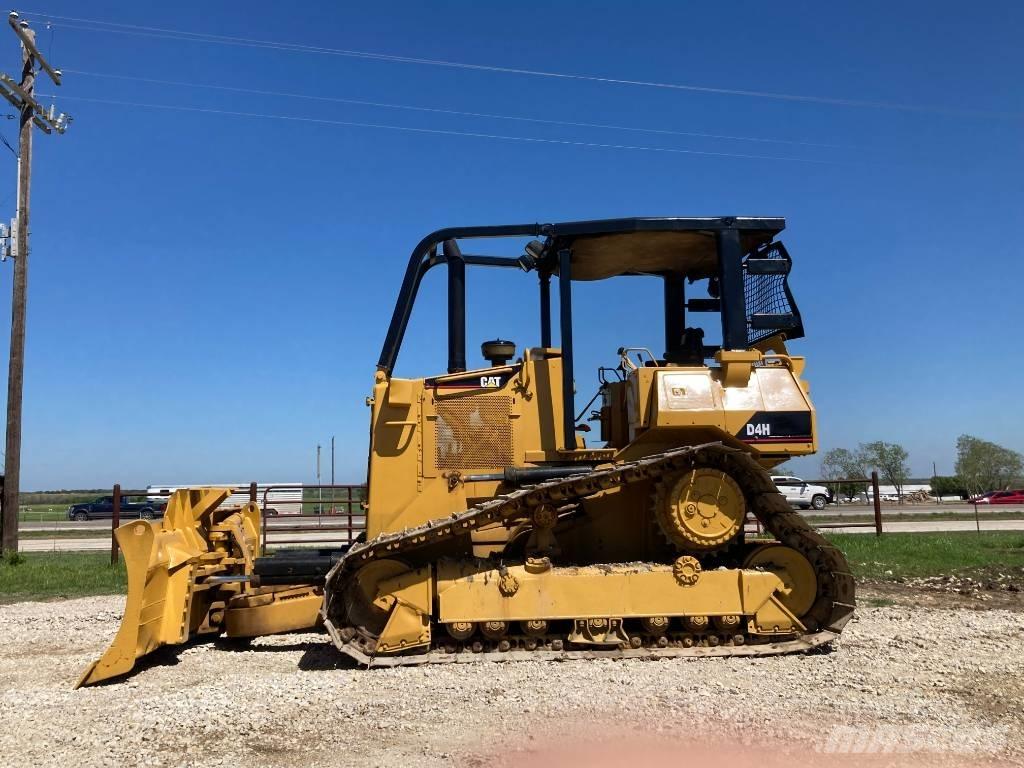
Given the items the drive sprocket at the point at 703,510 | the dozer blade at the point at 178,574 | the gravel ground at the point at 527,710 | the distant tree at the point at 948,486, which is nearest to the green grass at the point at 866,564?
the dozer blade at the point at 178,574

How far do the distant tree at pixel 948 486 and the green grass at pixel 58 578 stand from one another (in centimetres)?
6405

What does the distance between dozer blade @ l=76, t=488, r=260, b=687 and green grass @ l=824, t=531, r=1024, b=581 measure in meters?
8.87

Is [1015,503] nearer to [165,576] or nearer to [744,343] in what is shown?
[744,343]

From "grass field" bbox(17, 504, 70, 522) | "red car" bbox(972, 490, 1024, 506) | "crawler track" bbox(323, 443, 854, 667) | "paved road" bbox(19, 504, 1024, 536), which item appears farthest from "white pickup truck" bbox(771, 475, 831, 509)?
"grass field" bbox(17, 504, 70, 522)

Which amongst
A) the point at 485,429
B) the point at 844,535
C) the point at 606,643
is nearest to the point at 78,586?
the point at 485,429

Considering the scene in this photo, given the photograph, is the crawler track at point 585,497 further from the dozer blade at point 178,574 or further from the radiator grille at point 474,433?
the dozer blade at point 178,574

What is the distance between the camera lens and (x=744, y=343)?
22.2ft

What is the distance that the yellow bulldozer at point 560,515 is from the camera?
20.5 ft

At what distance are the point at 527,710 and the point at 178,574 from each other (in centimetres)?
352

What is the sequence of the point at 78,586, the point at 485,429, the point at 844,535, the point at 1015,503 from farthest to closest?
the point at 1015,503 → the point at 844,535 → the point at 78,586 → the point at 485,429

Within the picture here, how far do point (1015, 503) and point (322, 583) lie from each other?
161 feet

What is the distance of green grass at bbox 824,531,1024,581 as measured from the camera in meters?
11.5

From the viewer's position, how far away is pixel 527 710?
195 inches

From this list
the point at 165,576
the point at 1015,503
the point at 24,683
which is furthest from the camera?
the point at 1015,503
